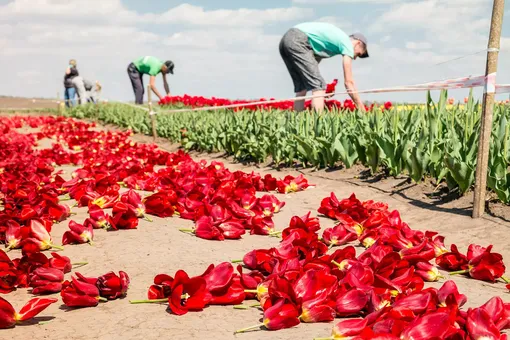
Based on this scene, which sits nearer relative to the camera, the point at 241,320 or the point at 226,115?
the point at 241,320

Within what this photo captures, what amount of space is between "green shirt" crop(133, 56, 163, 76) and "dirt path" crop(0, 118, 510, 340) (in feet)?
35.9

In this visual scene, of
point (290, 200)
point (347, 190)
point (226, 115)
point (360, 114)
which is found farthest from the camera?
point (226, 115)

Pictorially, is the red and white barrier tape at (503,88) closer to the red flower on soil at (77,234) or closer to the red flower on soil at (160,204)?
the red flower on soil at (160,204)

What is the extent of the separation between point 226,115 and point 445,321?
7162 millimetres

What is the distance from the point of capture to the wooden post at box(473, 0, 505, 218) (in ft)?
12.6

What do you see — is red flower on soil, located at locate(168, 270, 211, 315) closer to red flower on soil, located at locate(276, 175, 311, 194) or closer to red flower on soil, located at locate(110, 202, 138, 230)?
red flower on soil, located at locate(110, 202, 138, 230)

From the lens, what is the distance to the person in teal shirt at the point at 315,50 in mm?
7609

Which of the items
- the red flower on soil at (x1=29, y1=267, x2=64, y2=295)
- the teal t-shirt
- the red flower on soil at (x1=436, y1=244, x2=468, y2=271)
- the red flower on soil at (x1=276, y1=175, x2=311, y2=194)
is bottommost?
the red flower on soil at (x1=276, y1=175, x2=311, y2=194)

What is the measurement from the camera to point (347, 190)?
16.7ft

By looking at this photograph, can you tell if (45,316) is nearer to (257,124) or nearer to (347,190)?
(347,190)

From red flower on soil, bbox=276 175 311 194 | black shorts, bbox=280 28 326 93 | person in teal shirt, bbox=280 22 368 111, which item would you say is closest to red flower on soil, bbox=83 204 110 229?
red flower on soil, bbox=276 175 311 194

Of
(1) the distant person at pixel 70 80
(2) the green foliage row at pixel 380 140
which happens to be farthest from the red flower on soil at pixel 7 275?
(1) the distant person at pixel 70 80

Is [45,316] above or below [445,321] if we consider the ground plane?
below

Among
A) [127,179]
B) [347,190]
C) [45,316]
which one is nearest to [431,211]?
Answer: [347,190]
